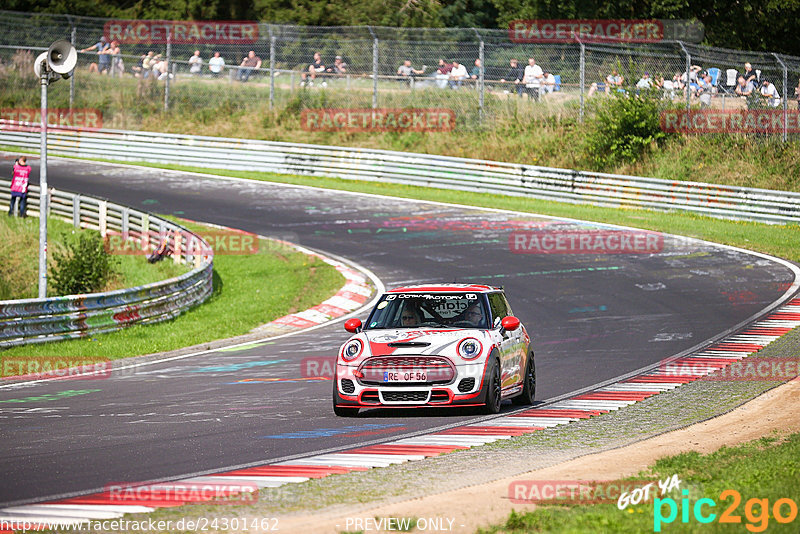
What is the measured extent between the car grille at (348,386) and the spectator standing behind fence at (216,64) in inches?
1224

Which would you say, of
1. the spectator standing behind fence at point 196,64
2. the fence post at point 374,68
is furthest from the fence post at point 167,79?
the fence post at point 374,68

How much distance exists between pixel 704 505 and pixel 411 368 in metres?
4.74

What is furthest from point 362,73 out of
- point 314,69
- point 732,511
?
point 732,511

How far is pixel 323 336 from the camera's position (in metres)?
18.2

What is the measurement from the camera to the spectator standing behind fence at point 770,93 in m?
31.0

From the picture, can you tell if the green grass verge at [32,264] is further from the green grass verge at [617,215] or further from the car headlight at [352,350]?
the car headlight at [352,350]

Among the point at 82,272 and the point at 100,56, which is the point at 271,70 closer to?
the point at 100,56

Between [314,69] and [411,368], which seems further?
[314,69]

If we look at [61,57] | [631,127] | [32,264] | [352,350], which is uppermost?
[61,57]

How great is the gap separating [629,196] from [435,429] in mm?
22259

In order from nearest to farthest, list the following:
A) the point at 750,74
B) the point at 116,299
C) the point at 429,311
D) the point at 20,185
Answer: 1. the point at 429,311
2. the point at 116,299
3. the point at 20,185
4. the point at 750,74

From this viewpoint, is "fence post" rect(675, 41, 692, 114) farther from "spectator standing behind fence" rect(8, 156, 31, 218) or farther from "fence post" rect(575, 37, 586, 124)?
"spectator standing behind fence" rect(8, 156, 31, 218)

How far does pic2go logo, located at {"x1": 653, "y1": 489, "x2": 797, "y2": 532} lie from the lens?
6383mm

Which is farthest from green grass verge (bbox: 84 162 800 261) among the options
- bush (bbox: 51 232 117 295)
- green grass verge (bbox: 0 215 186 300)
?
bush (bbox: 51 232 117 295)
